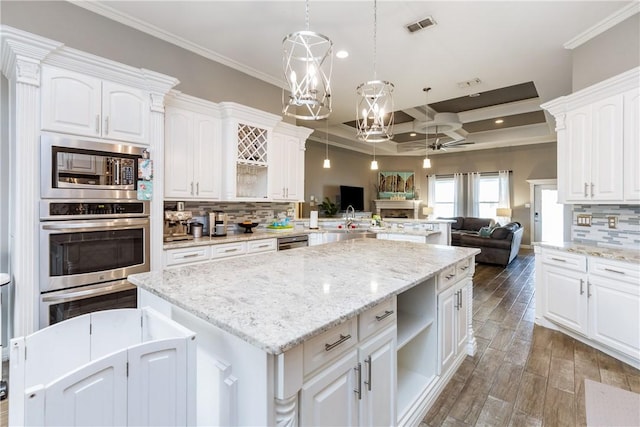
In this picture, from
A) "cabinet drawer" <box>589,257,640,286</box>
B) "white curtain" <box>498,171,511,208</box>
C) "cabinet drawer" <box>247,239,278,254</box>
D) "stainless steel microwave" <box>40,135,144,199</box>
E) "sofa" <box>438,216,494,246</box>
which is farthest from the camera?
"white curtain" <box>498,171,511,208</box>

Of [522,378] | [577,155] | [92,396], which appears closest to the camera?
[92,396]

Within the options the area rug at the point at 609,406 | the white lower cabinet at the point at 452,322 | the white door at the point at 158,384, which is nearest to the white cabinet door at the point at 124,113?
the white door at the point at 158,384

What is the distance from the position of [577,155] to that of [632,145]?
17.7 inches

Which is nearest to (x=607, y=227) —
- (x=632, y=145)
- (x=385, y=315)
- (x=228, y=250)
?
(x=632, y=145)

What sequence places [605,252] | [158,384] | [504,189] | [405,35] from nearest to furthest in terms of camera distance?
[158,384]
[605,252]
[405,35]
[504,189]

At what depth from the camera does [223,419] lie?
1058mm

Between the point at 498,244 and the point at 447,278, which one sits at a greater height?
the point at 447,278

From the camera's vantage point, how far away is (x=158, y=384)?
→ 991mm

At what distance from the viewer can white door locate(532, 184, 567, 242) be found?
8.30 meters

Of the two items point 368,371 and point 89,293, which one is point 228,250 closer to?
point 89,293

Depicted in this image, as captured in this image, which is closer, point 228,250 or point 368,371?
point 368,371

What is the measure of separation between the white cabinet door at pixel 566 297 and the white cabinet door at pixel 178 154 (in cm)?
392

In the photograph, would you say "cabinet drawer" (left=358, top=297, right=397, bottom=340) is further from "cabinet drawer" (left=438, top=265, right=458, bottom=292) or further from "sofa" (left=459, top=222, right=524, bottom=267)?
"sofa" (left=459, top=222, right=524, bottom=267)

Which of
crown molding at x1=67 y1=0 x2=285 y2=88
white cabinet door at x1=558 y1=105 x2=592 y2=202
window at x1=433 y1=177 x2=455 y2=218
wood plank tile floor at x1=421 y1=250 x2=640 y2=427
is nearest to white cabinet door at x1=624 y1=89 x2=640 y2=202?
white cabinet door at x1=558 y1=105 x2=592 y2=202
